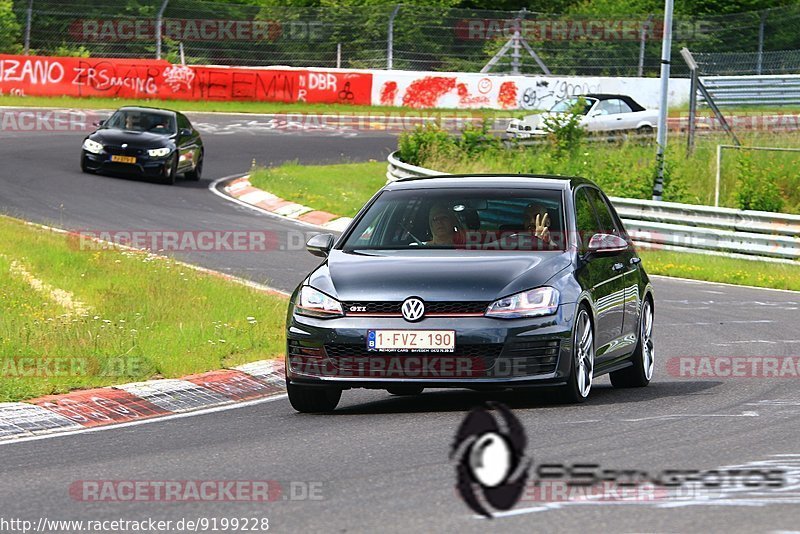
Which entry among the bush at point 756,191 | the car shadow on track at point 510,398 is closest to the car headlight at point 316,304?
the car shadow on track at point 510,398

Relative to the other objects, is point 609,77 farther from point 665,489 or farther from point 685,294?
point 665,489

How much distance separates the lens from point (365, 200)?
28.3 metres

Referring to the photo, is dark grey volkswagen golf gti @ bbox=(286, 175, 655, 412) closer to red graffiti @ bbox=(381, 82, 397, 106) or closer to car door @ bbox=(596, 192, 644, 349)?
car door @ bbox=(596, 192, 644, 349)

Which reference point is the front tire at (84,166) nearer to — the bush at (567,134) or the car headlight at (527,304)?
the bush at (567,134)

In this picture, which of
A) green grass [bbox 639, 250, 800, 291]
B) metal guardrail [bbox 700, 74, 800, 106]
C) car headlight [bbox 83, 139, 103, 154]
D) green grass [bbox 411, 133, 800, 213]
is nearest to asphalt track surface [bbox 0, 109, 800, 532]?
green grass [bbox 639, 250, 800, 291]

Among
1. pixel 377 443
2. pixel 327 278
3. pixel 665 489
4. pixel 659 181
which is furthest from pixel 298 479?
pixel 659 181

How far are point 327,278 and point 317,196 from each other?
18.8m

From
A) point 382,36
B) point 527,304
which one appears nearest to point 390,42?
point 382,36

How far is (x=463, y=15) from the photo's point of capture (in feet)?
148

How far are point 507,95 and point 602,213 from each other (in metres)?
34.4

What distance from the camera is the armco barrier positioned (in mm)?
22531

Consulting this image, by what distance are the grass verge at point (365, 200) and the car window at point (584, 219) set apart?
375 inches

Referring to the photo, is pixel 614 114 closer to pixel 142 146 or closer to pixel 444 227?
pixel 142 146

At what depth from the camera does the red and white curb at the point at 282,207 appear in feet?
85.7
